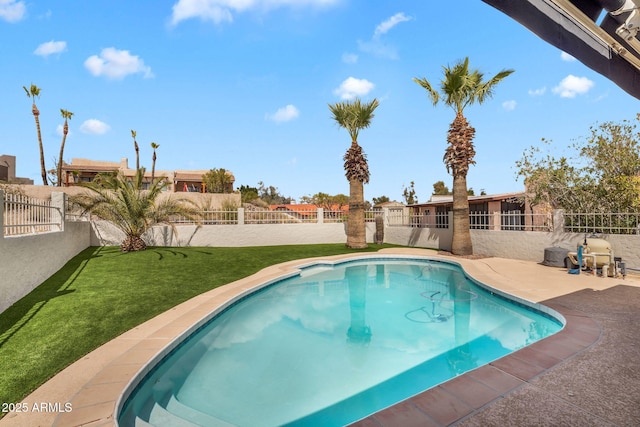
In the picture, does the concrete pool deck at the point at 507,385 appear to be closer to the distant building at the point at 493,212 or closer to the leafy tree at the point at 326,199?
the distant building at the point at 493,212

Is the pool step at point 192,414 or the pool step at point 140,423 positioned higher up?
the pool step at point 140,423

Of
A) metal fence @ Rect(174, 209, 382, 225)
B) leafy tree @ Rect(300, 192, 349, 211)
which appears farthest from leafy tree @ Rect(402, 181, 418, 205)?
metal fence @ Rect(174, 209, 382, 225)

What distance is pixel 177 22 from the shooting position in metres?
13.9

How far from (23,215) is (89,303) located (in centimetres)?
301

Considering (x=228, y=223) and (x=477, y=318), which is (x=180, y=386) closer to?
(x=477, y=318)

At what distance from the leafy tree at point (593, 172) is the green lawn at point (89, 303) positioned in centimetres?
1353

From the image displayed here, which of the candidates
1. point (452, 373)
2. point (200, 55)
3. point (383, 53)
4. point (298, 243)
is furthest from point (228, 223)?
point (452, 373)

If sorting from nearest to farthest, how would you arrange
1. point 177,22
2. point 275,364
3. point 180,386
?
point 180,386 < point 275,364 < point 177,22

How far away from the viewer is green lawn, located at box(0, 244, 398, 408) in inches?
157

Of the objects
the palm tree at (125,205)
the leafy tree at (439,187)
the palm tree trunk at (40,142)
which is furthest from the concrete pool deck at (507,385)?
the leafy tree at (439,187)

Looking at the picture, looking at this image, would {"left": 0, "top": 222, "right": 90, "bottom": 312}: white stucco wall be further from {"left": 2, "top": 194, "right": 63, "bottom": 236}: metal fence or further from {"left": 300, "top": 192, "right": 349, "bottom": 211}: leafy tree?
{"left": 300, "top": 192, "right": 349, "bottom": 211}: leafy tree

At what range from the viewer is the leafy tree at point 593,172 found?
11664 mm

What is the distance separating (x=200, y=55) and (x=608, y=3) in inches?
759

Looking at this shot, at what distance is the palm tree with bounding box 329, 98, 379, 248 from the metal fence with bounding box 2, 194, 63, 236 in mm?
12563
